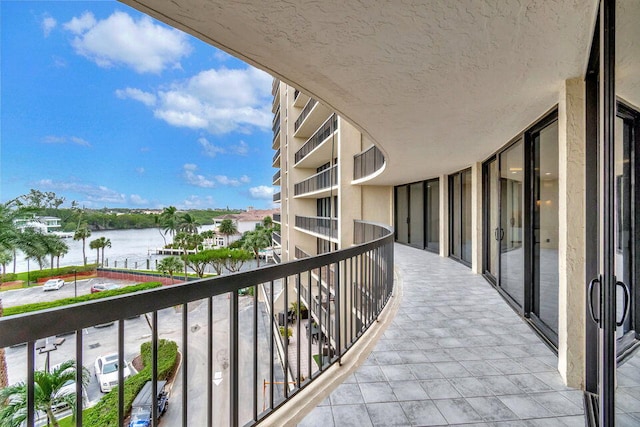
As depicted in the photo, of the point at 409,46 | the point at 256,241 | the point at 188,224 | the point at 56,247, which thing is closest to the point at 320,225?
the point at 56,247

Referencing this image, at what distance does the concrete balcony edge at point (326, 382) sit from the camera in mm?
1884

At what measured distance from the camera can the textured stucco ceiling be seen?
162 centimetres

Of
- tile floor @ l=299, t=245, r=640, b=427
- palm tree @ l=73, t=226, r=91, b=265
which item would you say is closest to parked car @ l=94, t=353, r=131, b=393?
tile floor @ l=299, t=245, r=640, b=427

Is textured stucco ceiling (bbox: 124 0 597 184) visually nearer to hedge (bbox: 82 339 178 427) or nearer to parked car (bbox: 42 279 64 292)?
hedge (bbox: 82 339 178 427)

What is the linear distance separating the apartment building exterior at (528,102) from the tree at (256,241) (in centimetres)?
2619

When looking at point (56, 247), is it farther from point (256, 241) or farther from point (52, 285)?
point (256, 241)

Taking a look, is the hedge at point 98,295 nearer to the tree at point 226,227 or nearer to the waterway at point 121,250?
the waterway at point 121,250

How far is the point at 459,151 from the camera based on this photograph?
5406mm

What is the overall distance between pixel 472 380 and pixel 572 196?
1700mm

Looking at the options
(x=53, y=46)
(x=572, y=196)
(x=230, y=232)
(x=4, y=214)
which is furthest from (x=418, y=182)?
(x=53, y=46)

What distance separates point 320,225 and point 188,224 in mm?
16367

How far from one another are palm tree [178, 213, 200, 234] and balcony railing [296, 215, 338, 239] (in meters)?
12.3

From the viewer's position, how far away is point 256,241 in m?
29.8

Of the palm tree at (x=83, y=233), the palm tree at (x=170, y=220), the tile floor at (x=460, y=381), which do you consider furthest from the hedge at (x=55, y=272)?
the palm tree at (x=170, y=220)
